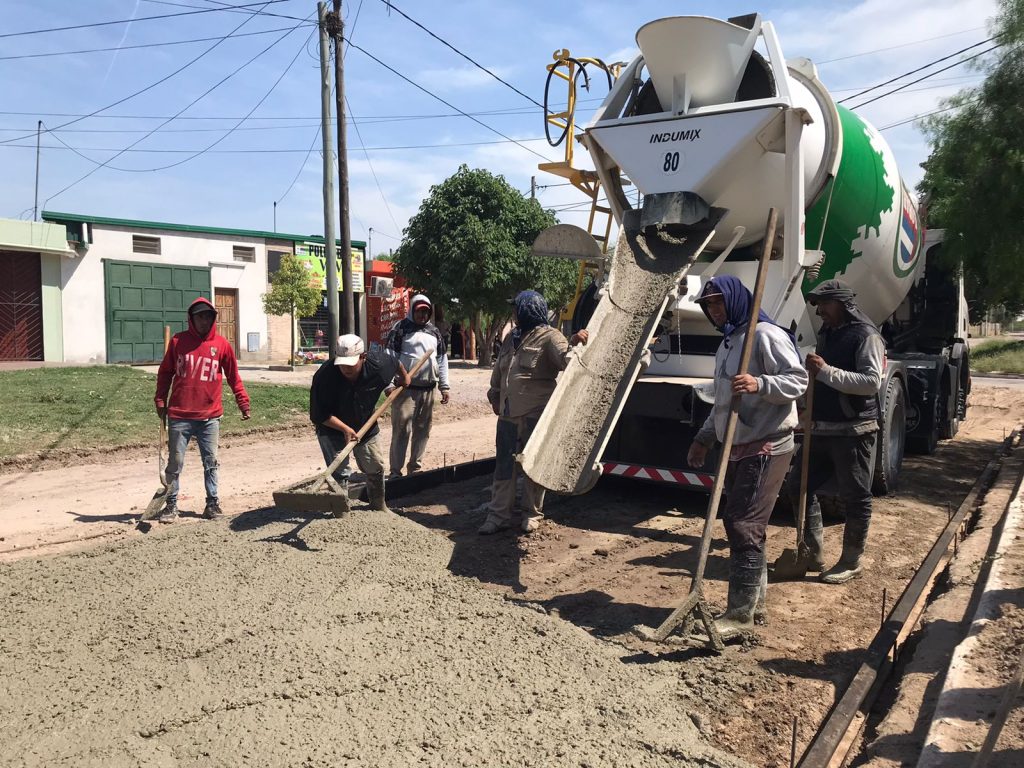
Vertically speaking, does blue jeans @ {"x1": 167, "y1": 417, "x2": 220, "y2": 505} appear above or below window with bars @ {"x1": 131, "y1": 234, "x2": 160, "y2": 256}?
below

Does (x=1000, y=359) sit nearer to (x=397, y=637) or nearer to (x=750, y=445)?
(x=750, y=445)

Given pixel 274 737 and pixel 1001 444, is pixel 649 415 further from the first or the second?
pixel 1001 444

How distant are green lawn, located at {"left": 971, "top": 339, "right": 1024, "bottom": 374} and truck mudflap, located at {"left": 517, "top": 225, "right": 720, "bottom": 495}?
25.1 m

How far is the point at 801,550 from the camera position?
5090 millimetres

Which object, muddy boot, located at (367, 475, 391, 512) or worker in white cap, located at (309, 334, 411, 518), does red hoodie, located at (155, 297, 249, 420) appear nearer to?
worker in white cap, located at (309, 334, 411, 518)

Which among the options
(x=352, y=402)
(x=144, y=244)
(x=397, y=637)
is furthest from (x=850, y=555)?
(x=144, y=244)

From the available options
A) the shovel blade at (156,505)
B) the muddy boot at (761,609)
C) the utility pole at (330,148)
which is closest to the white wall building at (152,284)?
the utility pole at (330,148)

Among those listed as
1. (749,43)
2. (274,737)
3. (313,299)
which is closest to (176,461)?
(274,737)

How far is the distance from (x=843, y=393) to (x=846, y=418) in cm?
19

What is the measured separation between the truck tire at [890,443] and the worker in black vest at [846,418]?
1.86m

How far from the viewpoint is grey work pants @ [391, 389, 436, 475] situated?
7.27m

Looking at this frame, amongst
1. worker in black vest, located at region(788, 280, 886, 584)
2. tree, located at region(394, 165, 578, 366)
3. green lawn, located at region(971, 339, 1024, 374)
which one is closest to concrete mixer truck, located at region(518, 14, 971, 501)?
worker in black vest, located at region(788, 280, 886, 584)

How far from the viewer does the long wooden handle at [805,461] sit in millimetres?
5016

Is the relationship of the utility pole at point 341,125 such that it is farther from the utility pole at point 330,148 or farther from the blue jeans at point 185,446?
the blue jeans at point 185,446
